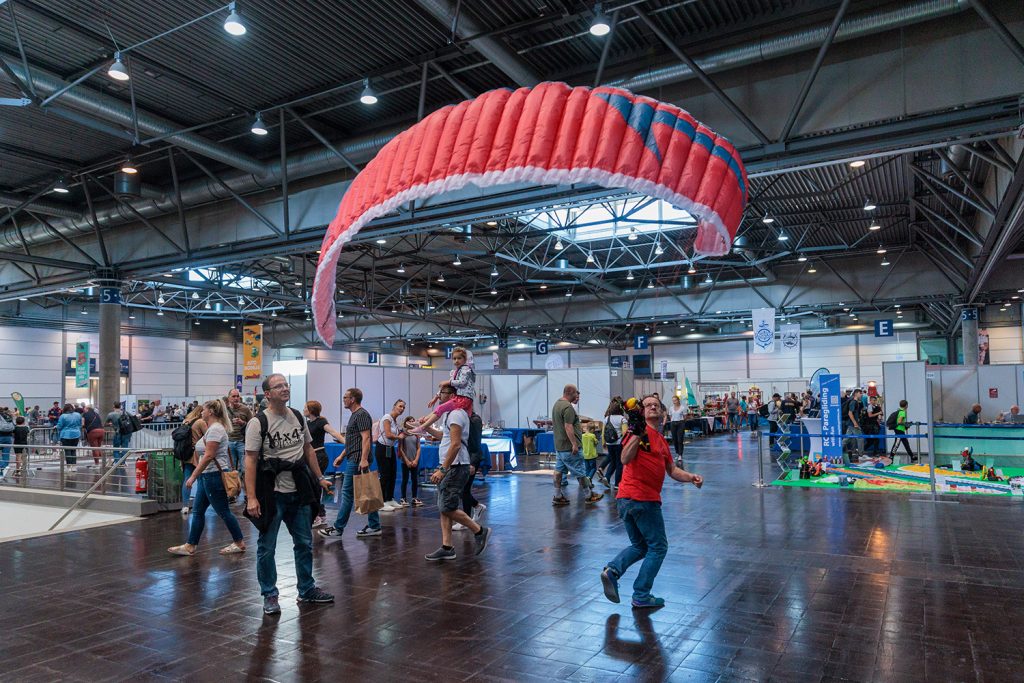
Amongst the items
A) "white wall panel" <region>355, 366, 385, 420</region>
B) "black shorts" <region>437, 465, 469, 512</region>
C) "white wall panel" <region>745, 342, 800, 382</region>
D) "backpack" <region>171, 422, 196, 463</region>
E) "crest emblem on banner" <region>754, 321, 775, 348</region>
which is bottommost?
"black shorts" <region>437, 465, 469, 512</region>

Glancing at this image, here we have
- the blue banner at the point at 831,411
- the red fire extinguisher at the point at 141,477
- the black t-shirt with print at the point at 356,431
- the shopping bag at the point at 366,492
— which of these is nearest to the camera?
the shopping bag at the point at 366,492

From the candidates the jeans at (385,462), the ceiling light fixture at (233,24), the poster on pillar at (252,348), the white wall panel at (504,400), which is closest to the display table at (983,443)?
the white wall panel at (504,400)

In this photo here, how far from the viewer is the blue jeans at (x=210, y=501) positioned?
761 centimetres

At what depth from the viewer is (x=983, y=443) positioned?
18.9 metres

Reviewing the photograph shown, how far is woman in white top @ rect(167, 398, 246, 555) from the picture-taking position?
24.4 feet

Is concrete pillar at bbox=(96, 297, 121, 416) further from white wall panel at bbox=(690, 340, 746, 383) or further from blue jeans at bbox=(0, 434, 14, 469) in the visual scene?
white wall panel at bbox=(690, 340, 746, 383)

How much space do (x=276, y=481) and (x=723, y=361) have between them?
41417mm

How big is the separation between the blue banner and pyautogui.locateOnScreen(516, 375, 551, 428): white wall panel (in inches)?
333

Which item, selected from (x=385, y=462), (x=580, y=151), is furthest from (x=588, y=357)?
(x=580, y=151)

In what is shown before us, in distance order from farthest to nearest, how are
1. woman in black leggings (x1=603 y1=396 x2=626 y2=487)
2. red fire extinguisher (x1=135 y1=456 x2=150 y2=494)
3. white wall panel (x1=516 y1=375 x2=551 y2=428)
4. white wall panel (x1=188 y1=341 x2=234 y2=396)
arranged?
white wall panel (x1=188 y1=341 x2=234 y2=396)
white wall panel (x1=516 y1=375 x2=551 y2=428)
woman in black leggings (x1=603 y1=396 x2=626 y2=487)
red fire extinguisher (x1=135 y1=456 x2=150 y2=494)

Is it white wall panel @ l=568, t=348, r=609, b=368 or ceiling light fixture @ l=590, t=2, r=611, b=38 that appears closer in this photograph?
ceiling light fixture @ l=590, t=2, r=611, b=38

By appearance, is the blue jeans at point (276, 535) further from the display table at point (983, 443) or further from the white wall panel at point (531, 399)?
the display table at point (983, 443)

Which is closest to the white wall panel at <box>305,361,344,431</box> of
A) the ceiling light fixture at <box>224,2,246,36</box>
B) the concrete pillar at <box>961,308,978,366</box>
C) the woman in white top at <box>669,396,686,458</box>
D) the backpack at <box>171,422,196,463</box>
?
the backpack at <box>171,422,196,463</box>

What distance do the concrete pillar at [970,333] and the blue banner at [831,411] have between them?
12.2m
